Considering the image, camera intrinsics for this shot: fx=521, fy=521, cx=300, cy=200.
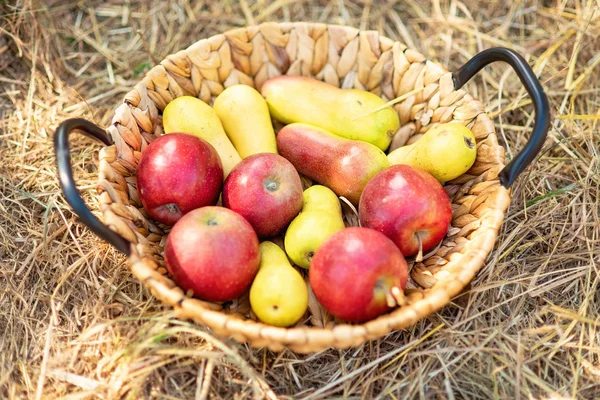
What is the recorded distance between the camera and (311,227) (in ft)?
6.69

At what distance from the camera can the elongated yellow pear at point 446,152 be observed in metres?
2.14

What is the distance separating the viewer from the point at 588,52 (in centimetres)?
302

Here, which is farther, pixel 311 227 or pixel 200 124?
pixel 200 124

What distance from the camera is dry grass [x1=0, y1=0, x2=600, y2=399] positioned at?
191 centimetres

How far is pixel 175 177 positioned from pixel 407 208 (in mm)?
901

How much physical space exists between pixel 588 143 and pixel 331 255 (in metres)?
1.64

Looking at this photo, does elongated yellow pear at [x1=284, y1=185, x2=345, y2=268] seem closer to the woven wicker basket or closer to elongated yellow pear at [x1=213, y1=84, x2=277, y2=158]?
the woven wicker basket

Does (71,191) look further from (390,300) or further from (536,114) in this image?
(536,114)

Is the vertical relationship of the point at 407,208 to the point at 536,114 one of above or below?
below

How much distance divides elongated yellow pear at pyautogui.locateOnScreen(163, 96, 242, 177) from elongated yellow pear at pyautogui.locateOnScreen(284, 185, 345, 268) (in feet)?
1.38

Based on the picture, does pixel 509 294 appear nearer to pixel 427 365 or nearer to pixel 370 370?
pixel 427 365

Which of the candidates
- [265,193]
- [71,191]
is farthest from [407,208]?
[71,191]

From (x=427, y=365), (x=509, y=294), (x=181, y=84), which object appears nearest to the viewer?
(x=427, y=365)

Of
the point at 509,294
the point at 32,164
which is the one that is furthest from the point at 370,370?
the point at 32,164
